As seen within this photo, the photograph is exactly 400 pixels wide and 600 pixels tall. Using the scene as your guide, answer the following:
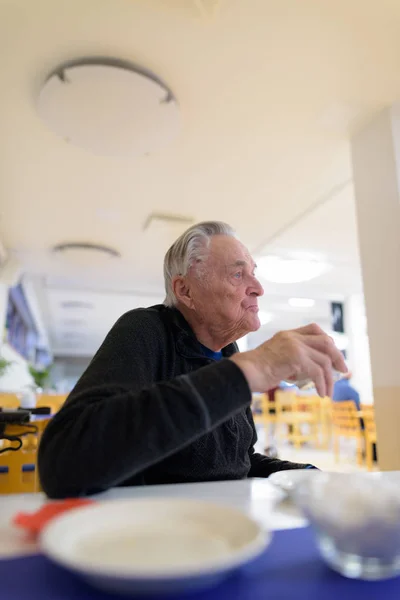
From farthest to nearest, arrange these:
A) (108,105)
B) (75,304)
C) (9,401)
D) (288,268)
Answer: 1. (75,304)
2. (288,268)
3. (9,401)
4. (108,105)

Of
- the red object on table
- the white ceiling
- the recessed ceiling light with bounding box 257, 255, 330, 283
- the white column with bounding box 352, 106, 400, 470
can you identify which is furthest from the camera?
the recessed ceiling light with bounding box 257, 255, 330, 283

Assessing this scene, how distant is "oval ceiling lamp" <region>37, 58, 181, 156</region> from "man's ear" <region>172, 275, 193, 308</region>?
4.57ft

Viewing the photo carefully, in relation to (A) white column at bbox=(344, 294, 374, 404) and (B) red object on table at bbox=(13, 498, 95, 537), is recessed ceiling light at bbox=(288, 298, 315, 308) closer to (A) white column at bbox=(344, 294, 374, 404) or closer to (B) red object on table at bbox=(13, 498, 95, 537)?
(A) white column at bbox=(344, 294, 374, 404)

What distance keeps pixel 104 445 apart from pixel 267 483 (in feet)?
1.22

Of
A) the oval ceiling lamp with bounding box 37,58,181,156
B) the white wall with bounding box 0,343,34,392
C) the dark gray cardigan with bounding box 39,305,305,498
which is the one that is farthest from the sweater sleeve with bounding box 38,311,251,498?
the white wall with bounding box 0,343,34,392

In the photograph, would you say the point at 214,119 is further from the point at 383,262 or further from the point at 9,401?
the point at 9,401

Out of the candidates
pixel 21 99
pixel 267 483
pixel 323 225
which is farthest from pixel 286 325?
pixel 267 483

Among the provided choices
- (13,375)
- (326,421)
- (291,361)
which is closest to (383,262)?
(291,361)

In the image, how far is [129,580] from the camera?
13.0 inches

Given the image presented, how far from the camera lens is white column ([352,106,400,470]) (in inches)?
98.7

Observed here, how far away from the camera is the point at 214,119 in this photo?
2697 millimetres

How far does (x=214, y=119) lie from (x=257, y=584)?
269cm

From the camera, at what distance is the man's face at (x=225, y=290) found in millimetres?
1214

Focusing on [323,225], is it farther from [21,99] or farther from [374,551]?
[374,551]
